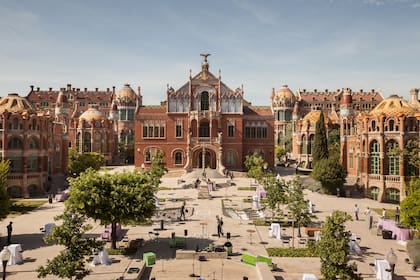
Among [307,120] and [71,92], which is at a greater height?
[71,92]

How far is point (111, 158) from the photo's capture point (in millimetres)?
92750

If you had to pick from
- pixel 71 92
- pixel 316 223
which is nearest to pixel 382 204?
pixel 316 223

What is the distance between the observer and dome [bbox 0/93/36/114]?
4803cm

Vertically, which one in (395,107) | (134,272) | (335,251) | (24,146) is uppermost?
(395,107)

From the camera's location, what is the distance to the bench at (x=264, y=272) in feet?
62.4

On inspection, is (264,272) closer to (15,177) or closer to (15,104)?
(15,177)

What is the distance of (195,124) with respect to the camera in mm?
69812

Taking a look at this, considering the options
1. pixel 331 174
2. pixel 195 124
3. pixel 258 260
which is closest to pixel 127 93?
pixel 195 124

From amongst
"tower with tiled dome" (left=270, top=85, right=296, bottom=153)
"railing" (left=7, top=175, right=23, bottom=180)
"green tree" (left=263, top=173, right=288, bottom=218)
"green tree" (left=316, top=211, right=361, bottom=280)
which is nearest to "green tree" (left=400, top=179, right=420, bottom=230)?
"green tree" (left=263, top=173, right=288, bottom=218)

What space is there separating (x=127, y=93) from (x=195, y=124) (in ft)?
152

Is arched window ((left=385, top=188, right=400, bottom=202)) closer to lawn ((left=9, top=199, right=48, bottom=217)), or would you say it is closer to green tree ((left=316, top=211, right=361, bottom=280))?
green tree ((left=316, top=211, right=361, bottom=280))

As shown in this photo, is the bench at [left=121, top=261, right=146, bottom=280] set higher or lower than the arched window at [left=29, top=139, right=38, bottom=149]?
lower

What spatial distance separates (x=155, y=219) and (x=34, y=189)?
24154 mm

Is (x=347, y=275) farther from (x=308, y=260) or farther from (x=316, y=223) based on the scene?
(x=316, y=223)
